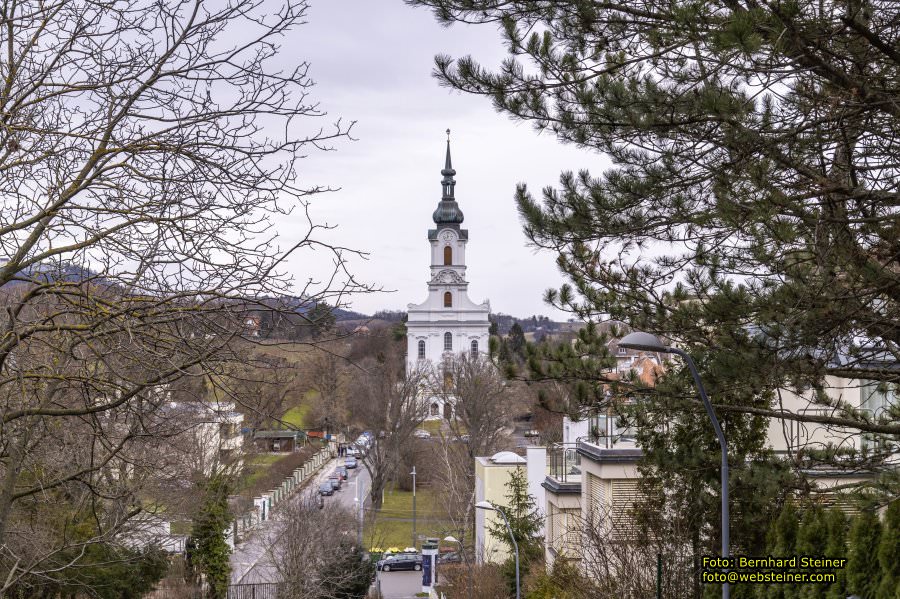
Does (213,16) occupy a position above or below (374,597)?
above

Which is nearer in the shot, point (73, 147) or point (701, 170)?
point (73, 147)

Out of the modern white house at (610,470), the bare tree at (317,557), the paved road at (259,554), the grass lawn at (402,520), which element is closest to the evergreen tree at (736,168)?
the modern white house at (610,470)

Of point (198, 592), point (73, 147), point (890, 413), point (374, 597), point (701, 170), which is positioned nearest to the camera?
point (73, 147)

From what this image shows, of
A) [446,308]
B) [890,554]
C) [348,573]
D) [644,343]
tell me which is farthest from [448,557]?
[446,308]

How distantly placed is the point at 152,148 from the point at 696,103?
5.38 meters

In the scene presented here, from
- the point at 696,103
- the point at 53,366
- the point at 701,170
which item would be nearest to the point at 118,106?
the point at 53,366

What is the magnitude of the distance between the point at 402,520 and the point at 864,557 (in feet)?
139

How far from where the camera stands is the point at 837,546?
9617mm

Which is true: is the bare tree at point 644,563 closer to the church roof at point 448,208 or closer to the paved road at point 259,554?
the paved road at point 259,554

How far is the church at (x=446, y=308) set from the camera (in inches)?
3447

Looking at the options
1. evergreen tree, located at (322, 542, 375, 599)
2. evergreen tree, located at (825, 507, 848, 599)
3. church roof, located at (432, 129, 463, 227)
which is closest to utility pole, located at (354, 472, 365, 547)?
evergreen tree, located at (322, 542, 375, 599)

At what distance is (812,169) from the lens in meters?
9.60

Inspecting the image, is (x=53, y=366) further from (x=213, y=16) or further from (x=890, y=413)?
(x=890, y=413)

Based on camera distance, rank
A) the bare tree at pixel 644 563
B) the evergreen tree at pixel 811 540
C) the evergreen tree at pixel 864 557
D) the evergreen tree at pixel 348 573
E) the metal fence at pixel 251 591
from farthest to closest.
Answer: the metal fence at pixel 251 591, the evergreen tree at pixel 348 573, the bare tree at pixel 644 563, the evergreen tree at pixel 811 540, the evergreen tree at pixel 864 557
